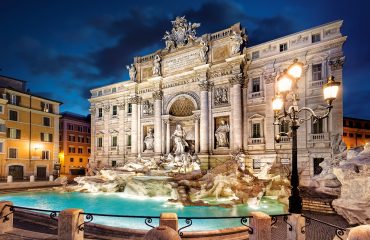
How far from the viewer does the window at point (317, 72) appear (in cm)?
2236

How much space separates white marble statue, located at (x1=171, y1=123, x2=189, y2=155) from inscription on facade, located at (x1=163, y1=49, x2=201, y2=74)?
6.74 metres

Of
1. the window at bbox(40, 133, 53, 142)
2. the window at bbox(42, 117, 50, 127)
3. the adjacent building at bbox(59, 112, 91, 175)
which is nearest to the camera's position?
the window at bbox(40, 133, 53, 142)

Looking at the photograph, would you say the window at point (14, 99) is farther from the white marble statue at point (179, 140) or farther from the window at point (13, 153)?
the white marble statue at point (179, 140)

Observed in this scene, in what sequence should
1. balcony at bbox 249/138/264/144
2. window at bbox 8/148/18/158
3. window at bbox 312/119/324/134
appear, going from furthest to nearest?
window at bbox 8/148/18/158 → balcony at bbox 249/138/264/144 → window at bbox 312/119/324/134

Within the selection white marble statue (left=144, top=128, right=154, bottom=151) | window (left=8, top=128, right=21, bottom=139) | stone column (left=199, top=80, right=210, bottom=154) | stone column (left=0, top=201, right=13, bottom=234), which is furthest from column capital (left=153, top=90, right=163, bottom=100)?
stone column (left=0, top=201, right=13, bottom=234)

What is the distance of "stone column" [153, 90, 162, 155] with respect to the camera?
30.3m

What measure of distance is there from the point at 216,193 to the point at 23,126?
96.7 feet

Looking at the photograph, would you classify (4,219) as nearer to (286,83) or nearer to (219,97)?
(286,83)

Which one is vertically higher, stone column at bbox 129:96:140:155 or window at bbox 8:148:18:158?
stone column at bbox 129:96:140:155

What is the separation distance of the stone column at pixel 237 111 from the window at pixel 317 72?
246 inches

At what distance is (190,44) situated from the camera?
29.3 metres

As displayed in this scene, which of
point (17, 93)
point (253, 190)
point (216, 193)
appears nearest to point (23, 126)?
point (17, 93)

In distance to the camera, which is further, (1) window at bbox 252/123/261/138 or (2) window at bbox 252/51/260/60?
(2) window at bbox 252/51/260/60

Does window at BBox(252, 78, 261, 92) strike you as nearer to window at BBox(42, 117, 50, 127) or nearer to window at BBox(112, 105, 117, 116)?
window at BBox(112, 105, 117, 116)
